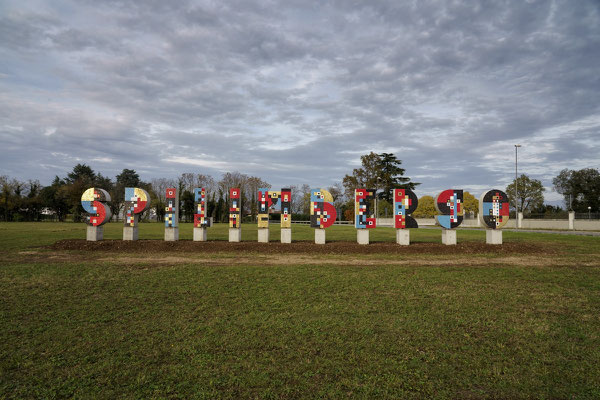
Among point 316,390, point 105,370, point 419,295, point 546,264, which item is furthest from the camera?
point 546,264

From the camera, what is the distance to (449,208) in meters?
17.2

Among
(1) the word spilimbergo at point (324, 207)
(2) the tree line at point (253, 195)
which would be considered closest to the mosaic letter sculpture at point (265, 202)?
(1) the word spilimbergo at point (324, 207)

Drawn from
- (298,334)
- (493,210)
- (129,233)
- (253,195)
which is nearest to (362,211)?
(493,210)

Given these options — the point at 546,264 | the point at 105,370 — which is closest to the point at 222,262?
the point at 105,370

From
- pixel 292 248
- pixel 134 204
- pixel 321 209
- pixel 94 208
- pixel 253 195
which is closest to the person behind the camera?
pixel 292 248

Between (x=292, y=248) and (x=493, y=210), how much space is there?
1054 centimetres

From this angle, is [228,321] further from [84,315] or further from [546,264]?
[546,264]

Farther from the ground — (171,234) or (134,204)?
(134,204)

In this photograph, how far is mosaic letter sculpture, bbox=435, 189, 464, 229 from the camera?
17.2 meters

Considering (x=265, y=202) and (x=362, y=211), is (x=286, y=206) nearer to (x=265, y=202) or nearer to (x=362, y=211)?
(x=265, y=202)

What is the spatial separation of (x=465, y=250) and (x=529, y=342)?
11.7 m

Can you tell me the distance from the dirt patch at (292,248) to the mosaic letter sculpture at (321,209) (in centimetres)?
152

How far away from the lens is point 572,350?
4852 millimetres

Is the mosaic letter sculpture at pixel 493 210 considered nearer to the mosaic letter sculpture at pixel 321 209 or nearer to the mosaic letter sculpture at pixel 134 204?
the mosaic letter sculpture at pixel 321 209
